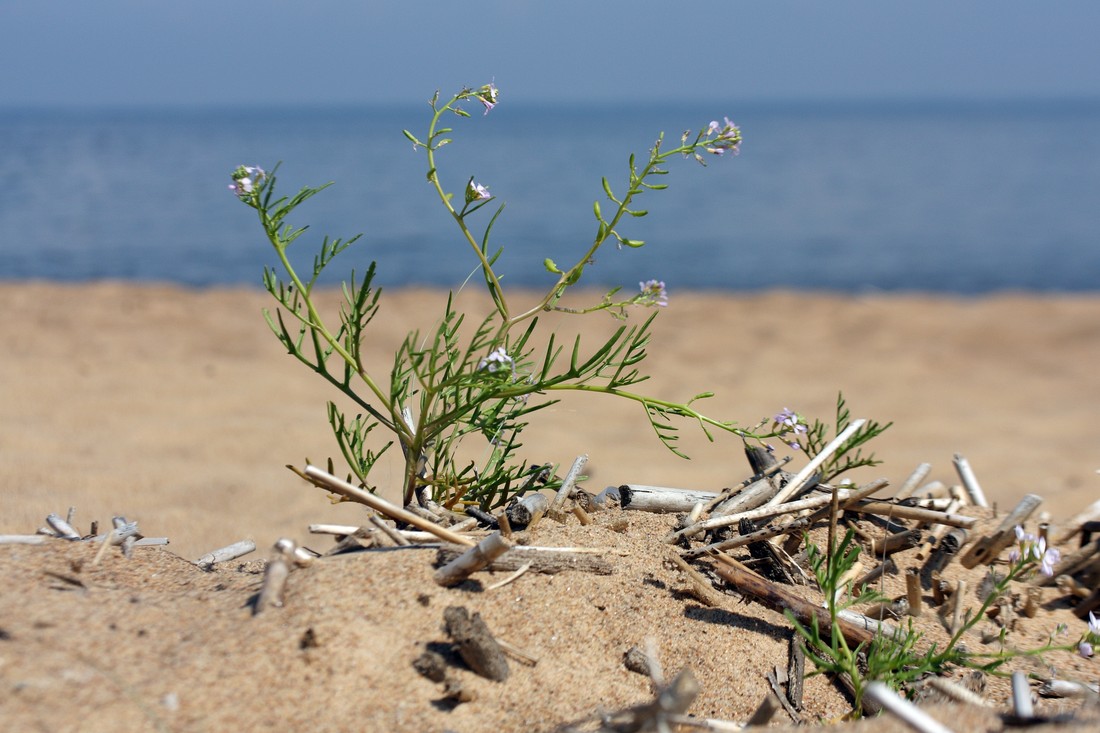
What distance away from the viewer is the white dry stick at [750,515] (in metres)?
2.67

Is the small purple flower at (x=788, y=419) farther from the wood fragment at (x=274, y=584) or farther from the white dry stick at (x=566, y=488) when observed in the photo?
the wood fragment at (x=274, y=584)

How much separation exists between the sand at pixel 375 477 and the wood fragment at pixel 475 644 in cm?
5

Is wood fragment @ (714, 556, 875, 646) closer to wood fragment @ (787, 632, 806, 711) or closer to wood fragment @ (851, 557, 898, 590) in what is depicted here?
wood fragment @ (787, 632, 806, 711)

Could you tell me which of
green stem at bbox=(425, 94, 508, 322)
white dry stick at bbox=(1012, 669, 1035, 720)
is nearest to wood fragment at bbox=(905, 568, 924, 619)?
white dry stick at bbox=(1012, 669, 1035, 720)

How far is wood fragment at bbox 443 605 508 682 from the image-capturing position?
6.67 feet

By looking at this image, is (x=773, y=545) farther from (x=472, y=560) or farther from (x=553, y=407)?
(x=553, y=407)

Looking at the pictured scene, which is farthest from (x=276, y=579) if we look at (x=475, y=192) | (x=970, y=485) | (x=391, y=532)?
(x=970, y=485)

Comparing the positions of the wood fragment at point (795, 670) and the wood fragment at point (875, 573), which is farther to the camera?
the wood fragment at point (875, 573)

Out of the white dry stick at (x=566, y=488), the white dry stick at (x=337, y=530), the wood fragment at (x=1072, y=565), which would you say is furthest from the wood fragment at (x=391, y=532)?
the wood fragment at (x=1072, y=565)

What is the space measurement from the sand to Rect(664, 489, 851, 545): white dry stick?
97 millimetres

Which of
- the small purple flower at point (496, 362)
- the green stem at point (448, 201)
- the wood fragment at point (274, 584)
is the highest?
the green stem at point (448, 201)

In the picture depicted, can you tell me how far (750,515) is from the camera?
105 inches

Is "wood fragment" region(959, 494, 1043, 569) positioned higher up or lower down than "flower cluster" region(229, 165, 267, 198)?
lower down

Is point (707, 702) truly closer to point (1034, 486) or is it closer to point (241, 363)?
point (1034, 486)
